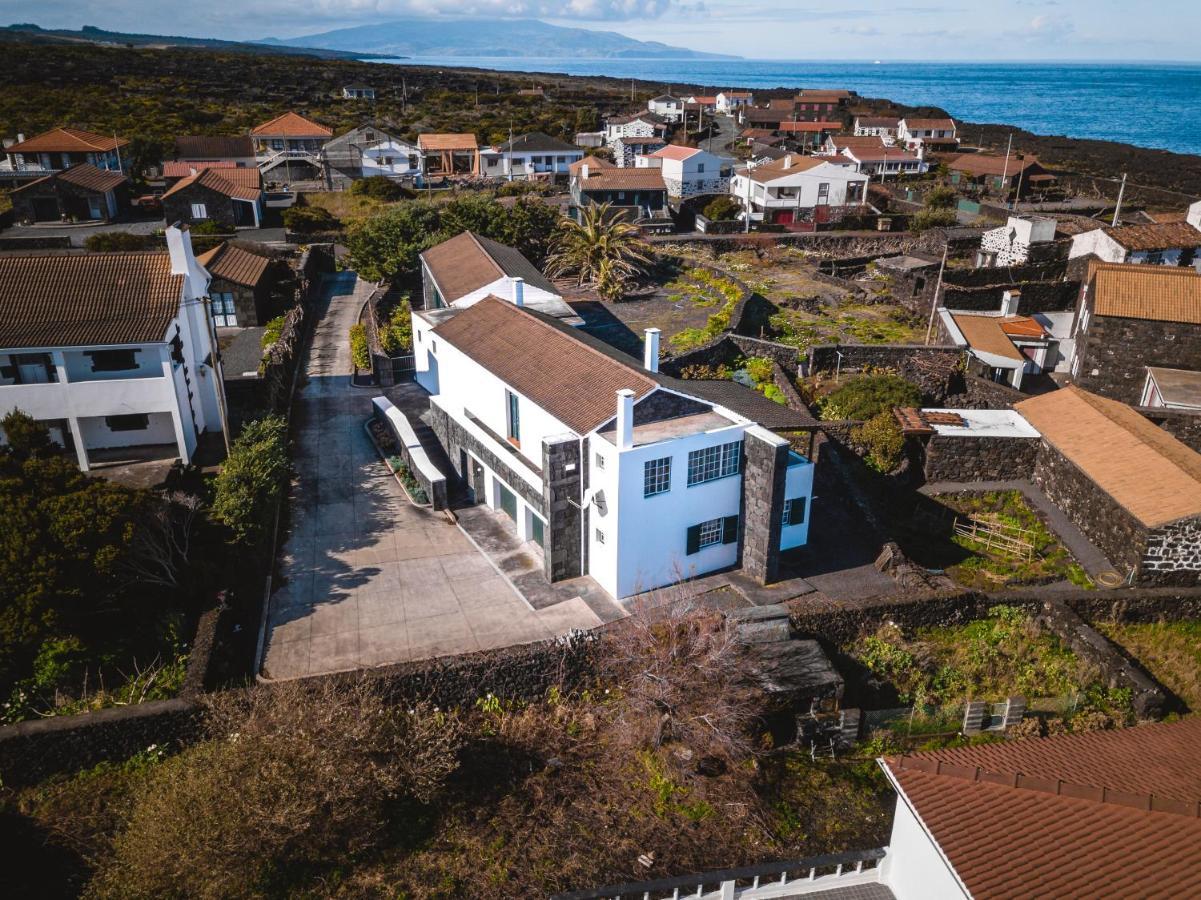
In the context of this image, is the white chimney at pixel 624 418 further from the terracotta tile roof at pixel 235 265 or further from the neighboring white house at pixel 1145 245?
the neighboring white house at pixel 1145 245

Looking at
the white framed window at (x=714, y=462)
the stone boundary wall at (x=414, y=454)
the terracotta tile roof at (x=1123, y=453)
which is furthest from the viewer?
the stone boundary wall at (x=414, y=454)

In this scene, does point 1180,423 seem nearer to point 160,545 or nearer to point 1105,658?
point 1105,658

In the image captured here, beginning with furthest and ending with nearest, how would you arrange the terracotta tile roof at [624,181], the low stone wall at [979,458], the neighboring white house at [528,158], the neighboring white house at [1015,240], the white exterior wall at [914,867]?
the neighboring white house at [528,158] < the terracotta tile roof at [624,181] < the neighboring white house at [1015,240] < the low stone wall at [979,458] < the white exterior wall at [914,867]

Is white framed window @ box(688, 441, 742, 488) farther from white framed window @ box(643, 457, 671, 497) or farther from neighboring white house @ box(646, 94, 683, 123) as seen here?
neighboring white house @ box(646, 94, 683, 123)

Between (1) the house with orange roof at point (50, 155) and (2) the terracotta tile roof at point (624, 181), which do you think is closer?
(2) the terracotta tile roof at point (624, 181)

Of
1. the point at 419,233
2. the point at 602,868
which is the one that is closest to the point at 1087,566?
the point at 602,868

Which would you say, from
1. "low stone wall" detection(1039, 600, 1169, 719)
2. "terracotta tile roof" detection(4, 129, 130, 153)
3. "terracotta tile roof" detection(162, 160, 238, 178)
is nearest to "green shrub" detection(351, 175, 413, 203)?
"terracotta tile roof" detection(162, 160, 238, 178)

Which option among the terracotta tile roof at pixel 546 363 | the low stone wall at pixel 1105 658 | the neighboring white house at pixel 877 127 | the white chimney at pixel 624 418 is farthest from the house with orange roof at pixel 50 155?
the neighboring white house at pixel 877 127
